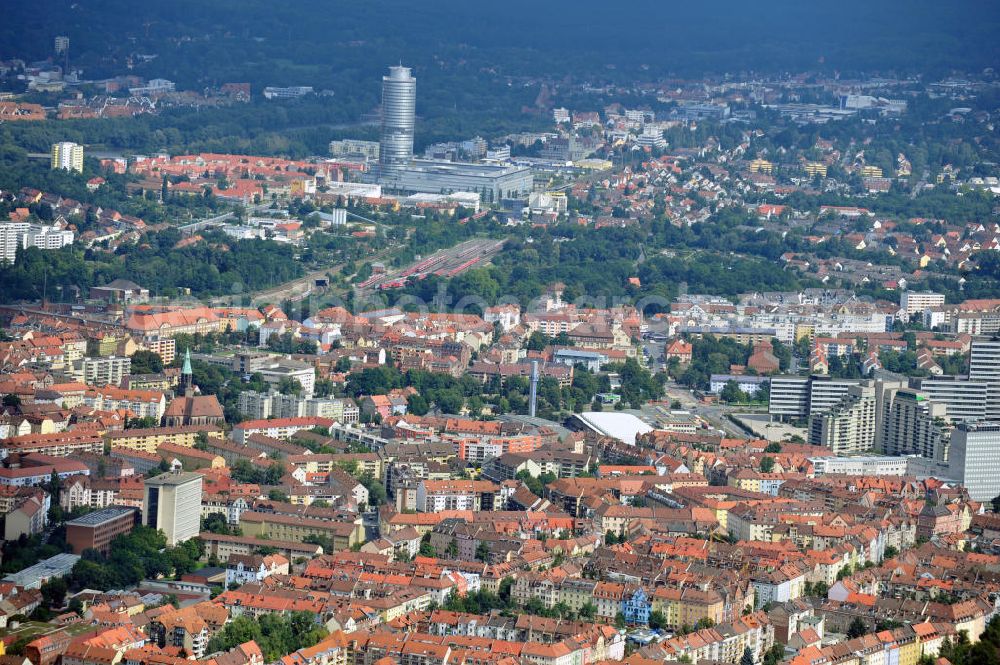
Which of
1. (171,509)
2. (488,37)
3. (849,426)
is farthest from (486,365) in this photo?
(488,37)

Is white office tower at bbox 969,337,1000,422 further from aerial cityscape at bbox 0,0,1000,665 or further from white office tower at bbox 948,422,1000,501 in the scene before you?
white office tower at bbox 948,422,1000,501

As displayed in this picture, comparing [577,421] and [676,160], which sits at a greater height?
[676,160]

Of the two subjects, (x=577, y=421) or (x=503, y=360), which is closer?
(x=577, y=421)

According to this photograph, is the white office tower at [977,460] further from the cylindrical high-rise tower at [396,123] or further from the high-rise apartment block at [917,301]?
the cylindrical high-rise tower at [396,123]

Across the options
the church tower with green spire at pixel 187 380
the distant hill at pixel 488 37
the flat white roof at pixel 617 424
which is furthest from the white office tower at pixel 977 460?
the distant hill at pixel 488 37

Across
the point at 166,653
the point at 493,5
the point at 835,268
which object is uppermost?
the point at 493,5

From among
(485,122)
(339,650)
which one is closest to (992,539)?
(339,650)

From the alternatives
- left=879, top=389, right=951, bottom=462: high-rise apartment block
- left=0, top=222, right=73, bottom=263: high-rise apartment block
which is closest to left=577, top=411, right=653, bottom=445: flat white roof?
left=879, top=389, right=951, bottom=462: high-rise apartment block

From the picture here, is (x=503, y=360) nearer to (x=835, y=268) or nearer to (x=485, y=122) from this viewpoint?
(x=835, y=268)

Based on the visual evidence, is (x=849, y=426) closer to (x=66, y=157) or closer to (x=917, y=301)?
(x=917, y=301)
